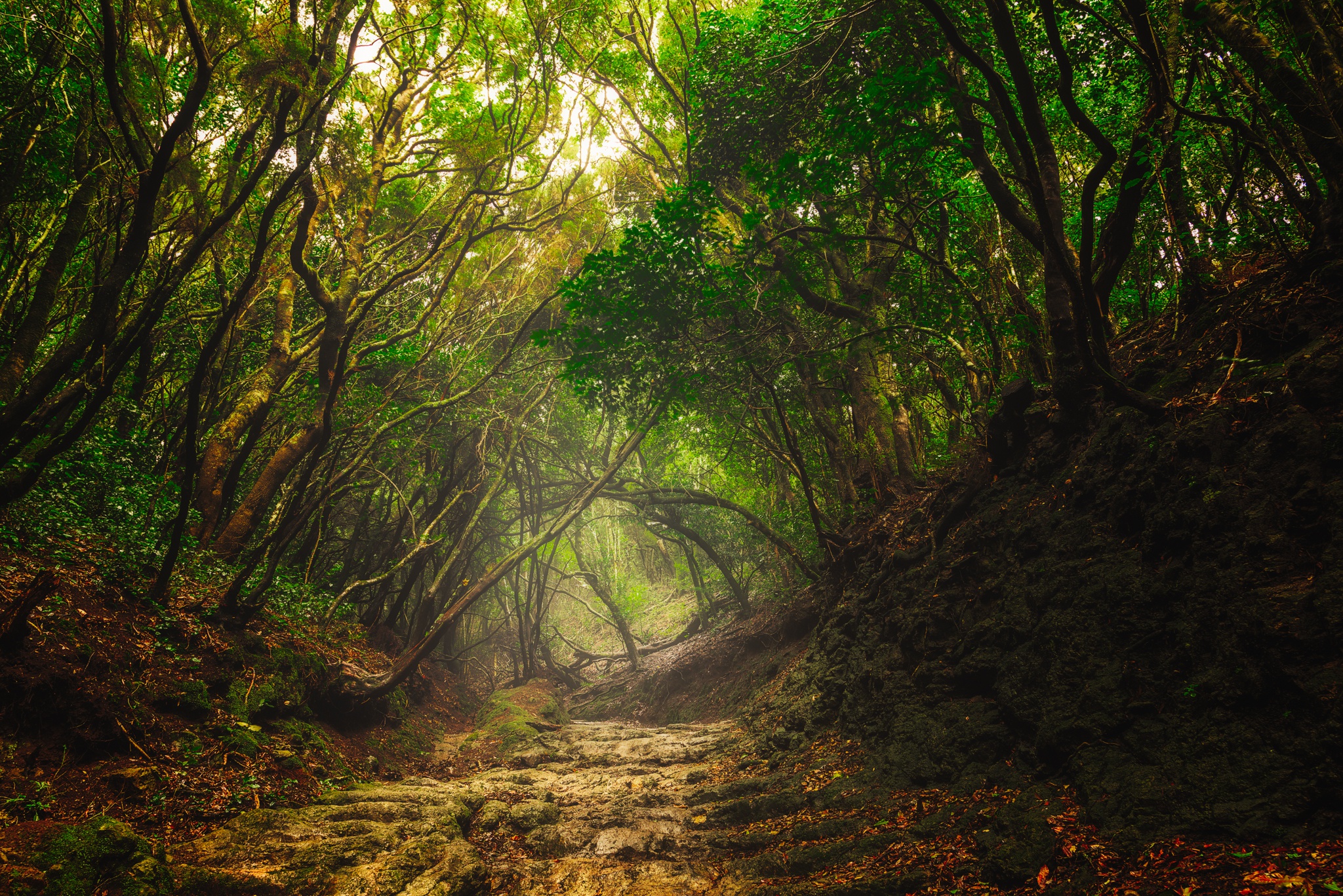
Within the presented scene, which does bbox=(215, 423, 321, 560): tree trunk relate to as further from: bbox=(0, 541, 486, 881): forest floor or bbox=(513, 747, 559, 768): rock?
bbox=(513, 747, 559, 768): rock

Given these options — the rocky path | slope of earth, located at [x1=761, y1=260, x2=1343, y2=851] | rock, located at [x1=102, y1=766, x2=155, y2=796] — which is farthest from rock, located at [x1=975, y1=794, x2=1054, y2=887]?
rock, located at [x1=102, y1=766, x2=155, y2=796]

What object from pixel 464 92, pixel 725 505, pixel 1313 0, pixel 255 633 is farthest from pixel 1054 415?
pixel 464 92

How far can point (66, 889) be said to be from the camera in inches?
110

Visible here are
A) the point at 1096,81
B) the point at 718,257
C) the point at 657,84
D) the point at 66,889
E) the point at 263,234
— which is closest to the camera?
the point at 66,889

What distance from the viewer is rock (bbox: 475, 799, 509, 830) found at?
18.4 ft

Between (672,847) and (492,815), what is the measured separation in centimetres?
202

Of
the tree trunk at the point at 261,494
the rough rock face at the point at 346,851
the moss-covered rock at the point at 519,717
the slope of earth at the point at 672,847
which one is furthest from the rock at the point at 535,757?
the tree trunk at the point at 261,494

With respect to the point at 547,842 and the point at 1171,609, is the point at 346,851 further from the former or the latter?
the point at 1171,609

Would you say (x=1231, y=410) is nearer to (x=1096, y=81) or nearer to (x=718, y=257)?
(x=1096, y=81)

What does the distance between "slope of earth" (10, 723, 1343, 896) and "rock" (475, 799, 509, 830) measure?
0.02m

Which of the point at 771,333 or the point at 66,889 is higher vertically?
the point at 771,333

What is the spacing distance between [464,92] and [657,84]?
14.2 feet

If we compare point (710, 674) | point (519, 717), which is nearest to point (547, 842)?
point (519, 717)

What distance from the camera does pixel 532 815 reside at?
232 inches
